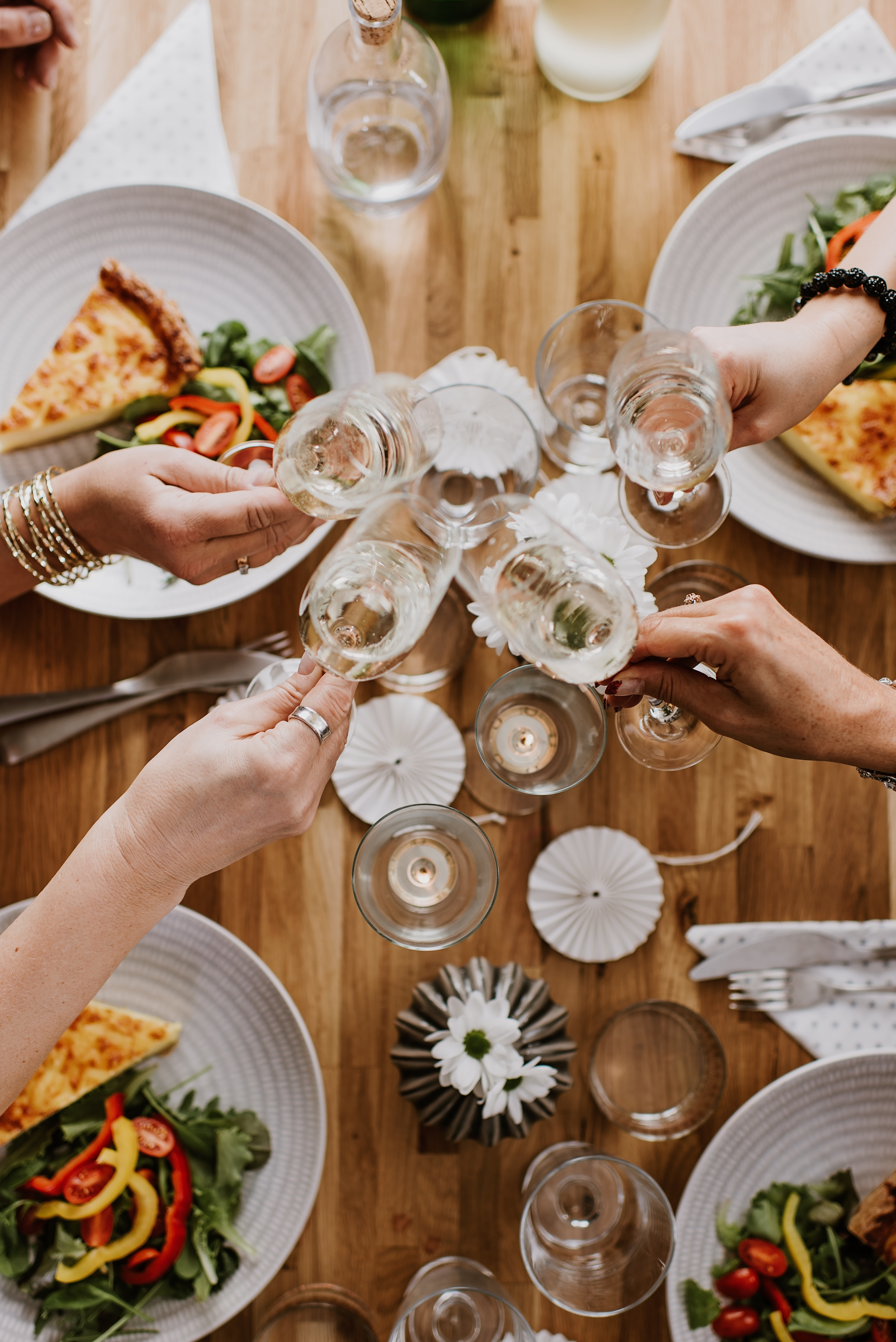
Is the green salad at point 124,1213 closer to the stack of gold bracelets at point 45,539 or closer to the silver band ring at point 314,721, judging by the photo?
the silver band ring at point 314,721

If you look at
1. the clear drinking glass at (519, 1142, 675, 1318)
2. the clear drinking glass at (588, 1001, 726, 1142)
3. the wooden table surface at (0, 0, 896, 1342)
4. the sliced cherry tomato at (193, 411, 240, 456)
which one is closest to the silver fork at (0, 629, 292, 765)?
the wooden table surface at (0, 0, 896, 1342)

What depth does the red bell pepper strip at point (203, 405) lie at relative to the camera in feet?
6.15

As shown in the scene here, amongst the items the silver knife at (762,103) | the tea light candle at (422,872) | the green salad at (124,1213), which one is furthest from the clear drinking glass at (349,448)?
the green salad at (124,1213)

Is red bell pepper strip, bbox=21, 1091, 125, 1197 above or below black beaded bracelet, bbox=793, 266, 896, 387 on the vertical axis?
below

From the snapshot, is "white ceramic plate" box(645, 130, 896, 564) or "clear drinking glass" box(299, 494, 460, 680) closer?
"clear drinking glass" box(299, 494, 460, 680)

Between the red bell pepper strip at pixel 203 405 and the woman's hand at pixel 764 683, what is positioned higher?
the red bell pepper strip at pixel 203 405

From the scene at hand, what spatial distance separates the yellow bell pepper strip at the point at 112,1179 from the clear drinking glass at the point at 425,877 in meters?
0.63

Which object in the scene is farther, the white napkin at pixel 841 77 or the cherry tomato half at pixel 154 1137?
the white napkin at pixel 841 77

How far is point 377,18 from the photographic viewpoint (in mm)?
1623

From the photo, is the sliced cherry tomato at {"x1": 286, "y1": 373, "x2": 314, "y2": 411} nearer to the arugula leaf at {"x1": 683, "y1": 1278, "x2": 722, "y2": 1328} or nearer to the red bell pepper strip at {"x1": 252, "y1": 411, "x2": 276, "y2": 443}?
the red bell pepper strip at {"x1": 252, "y1": 411, "x2": 276, "y2": 443}

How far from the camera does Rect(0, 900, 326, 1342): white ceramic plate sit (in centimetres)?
178

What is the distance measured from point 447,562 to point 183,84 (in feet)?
4.15

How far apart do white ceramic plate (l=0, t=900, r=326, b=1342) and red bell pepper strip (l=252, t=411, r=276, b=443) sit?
0.96 m

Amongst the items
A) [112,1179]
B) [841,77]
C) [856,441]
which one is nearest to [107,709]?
[112,1179]
